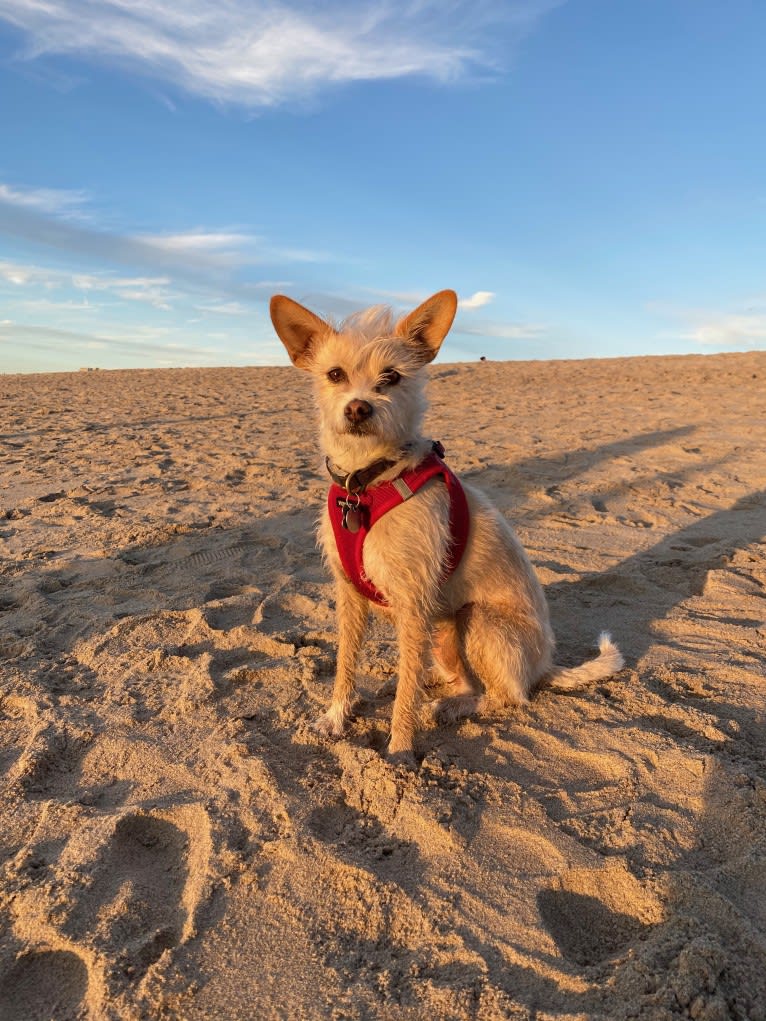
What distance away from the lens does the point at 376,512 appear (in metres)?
2.98

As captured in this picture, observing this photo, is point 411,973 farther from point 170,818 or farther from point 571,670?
point 571,670

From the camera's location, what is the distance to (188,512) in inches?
255

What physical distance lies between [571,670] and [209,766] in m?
1.93

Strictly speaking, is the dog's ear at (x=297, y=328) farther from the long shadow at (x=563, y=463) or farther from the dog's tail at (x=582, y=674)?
the long shadow at (x=563, y=463)

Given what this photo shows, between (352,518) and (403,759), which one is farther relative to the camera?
(352,518)

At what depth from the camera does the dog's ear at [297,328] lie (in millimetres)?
3010

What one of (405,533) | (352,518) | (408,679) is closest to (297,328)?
(352,518)

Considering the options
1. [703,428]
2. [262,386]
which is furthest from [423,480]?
[262,386]

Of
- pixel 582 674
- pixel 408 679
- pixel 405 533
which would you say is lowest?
pixel 582 674

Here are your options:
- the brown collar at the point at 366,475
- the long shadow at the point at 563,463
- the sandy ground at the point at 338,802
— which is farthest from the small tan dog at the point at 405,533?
the long shadow at the point at 563,463

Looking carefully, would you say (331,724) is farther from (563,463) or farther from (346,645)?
(563,463)

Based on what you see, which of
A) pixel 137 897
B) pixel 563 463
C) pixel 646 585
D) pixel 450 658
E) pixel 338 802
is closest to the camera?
→ pixel 137 897

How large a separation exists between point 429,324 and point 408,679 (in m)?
1.66

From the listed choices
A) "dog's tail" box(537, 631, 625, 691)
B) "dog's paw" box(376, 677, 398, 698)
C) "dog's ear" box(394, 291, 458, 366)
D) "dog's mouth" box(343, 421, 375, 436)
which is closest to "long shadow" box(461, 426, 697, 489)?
"dog's tail" box(537, 631, 625, 691)
